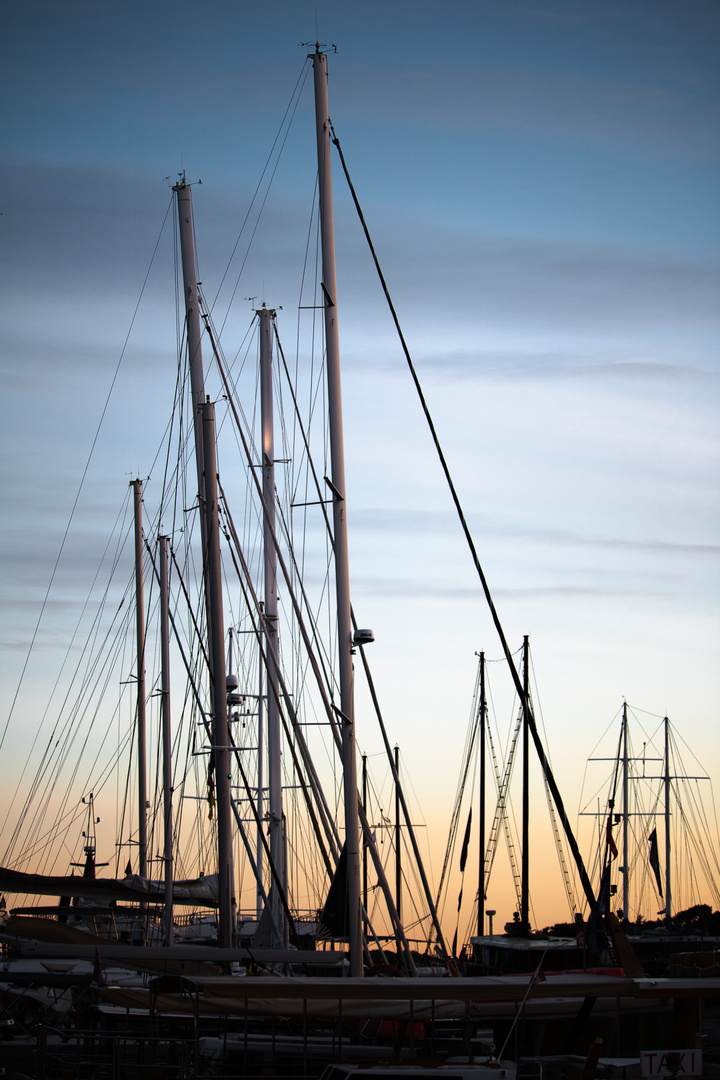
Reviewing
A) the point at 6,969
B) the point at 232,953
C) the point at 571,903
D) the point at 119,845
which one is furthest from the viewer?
the point at 571,903

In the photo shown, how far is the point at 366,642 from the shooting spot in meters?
22.7

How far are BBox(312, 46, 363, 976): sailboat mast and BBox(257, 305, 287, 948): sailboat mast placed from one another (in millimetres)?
8694

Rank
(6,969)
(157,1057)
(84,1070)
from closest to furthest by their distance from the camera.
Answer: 1. (84,1070)
2. (157,1057)
3. (6,969)

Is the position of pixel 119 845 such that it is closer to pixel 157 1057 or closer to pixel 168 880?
pixel 168 880

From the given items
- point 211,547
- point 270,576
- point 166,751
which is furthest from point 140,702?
Answer: point 211,547

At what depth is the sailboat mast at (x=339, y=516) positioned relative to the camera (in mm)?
21750

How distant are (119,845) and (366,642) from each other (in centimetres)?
2612

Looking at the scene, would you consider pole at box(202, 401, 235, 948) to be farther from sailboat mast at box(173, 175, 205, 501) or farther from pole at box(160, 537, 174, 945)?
pole at box(160, 537, 174, 945)

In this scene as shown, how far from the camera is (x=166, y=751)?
1527 inches

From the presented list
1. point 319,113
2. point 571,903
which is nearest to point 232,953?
point 319,113

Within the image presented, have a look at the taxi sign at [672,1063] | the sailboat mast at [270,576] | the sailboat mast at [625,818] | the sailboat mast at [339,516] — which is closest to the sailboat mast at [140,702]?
the sailboat mast at [270,576]

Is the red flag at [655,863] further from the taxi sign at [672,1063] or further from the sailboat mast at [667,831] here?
the taxi sign at [672,1063]

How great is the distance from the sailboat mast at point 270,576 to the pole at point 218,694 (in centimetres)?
342

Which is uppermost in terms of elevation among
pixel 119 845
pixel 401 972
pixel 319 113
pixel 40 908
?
pixel 319 113
